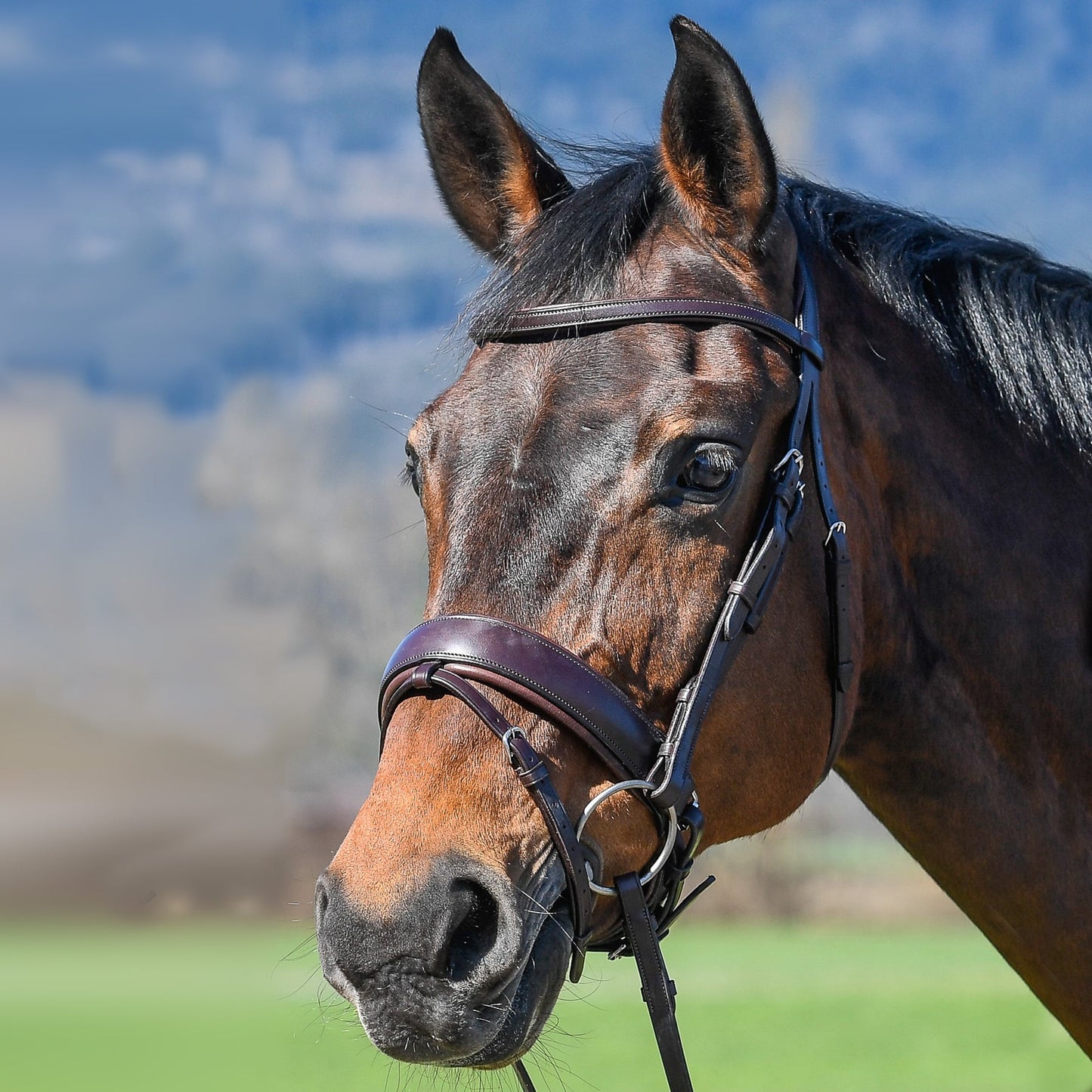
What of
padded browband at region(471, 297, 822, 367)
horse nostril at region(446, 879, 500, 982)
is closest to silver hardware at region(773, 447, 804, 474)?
padded browband at region(471, 297, 822, 367)

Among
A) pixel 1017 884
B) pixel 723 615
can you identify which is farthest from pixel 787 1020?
pixel 723 615

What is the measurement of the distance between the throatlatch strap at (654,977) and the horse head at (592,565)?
0.04 m

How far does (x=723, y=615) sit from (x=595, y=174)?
4.92 feet

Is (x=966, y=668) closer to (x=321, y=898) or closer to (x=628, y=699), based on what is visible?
(x=628, y=699)

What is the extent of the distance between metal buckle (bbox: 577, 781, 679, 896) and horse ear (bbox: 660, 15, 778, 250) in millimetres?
1374

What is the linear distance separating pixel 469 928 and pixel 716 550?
93cm

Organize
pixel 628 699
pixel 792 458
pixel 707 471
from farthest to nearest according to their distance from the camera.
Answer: pixel 792 458 → pixel 707 471 → pixel 628 699

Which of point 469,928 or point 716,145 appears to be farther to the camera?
point 716,145

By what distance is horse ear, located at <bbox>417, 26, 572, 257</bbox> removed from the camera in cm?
318

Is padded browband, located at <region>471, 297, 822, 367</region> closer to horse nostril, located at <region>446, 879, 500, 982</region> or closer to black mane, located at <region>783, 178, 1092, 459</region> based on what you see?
black mane, located at <region>783, 178, 1092, 459</region>

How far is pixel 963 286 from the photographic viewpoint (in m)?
3.12

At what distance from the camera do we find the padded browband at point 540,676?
7.14ft

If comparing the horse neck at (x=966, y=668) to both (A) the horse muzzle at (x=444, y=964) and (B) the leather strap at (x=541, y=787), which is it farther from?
(A) the horse muzzle at (x=444, y=964)

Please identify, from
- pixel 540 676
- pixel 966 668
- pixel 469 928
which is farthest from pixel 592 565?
pixel 966 668
